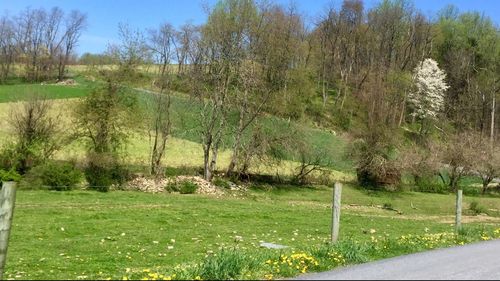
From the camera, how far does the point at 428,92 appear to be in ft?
283

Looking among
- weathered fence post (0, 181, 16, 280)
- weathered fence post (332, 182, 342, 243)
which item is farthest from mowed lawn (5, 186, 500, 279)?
weathered fence post (0, 181, 16, 280)

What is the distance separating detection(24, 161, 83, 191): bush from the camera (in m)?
30.7

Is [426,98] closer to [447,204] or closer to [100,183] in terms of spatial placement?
[447,204]

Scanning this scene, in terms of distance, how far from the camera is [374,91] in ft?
214

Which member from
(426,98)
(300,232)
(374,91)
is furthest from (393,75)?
(300,232)

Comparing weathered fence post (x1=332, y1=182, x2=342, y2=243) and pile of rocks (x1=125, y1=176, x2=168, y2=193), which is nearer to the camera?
weathered fence post (x1=332, y1=182, x2=342, y2=243)

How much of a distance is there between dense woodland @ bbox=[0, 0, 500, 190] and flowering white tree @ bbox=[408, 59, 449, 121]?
23 centimetres

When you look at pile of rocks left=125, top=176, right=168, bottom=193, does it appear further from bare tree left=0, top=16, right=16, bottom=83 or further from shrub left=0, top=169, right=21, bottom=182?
bare tree left=0, top=16, right=16, bottom=83

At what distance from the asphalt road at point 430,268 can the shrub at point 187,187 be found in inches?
970

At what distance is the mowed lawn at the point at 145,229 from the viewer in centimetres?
1174

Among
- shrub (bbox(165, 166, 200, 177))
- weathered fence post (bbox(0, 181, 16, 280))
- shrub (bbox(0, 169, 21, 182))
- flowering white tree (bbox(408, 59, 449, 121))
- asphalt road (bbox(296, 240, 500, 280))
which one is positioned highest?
flowering white tree (bbox(408, 59, 449, 121))

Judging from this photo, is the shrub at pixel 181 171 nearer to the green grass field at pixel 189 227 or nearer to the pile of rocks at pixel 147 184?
the green grass field at pixel 189 227

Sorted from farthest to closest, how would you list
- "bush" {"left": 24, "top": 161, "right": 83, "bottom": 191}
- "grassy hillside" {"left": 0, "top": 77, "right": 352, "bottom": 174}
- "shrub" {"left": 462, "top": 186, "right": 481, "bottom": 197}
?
"shrub" {"left": 462, "top": 186, "right": 481, "bottom": 197} → "grassy hillside" {"left": 0, "top": 77, "right": 352, "bottom": 174} → "bush" {"left": 24, "top": 161, "right": 83, "bottom": 191}

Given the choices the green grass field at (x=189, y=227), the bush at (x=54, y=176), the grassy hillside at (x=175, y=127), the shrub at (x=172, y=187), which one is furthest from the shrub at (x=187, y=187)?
the bush at (x=54, y=176)
